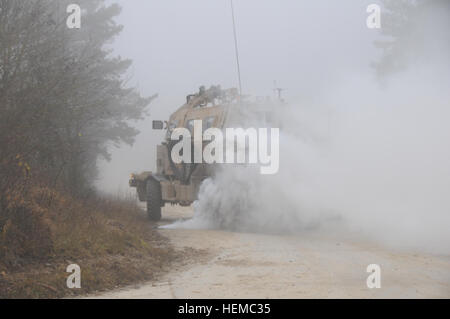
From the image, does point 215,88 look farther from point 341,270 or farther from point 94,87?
point 341,270

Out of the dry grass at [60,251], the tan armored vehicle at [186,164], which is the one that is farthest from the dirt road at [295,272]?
the tan armored vehicle at [186,164]

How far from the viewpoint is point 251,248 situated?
1043 centimetres

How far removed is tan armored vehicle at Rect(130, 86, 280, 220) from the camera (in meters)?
15.0

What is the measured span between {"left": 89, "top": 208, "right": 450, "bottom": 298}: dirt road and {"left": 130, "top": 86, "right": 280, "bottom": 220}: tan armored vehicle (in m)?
3.81

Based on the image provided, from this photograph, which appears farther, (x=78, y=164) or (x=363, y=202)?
(x=78, y=164)

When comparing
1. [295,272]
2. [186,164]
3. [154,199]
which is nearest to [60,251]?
[295,272]

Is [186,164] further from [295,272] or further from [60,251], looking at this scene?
[295,272]

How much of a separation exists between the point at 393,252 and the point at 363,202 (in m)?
2.58

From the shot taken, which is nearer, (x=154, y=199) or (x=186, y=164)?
(x=186, y=164)

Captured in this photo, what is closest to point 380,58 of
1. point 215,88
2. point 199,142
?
point 215,88

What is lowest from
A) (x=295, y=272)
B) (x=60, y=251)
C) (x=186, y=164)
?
(x=295, y=272)

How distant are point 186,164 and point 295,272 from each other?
25.9 feet

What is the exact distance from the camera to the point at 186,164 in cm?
1535

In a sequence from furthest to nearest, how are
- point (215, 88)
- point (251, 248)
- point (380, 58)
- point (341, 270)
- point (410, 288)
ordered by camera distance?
point (380, 58) → point (215, 88) → point (251, 248) → point (341, 270) → point (410, 288)
